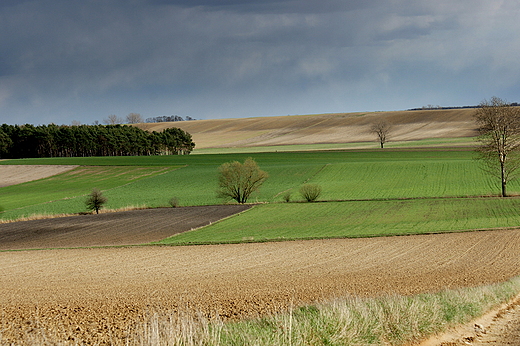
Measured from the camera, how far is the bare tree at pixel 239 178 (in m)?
56.0

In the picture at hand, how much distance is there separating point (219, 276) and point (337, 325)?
995 centimetres

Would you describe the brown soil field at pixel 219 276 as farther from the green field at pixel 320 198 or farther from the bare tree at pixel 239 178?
the bare tree at pixel 239 178

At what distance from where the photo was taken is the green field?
35.8 meters

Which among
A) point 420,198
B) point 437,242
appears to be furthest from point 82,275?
point 420,198

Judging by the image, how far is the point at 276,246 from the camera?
2914cm

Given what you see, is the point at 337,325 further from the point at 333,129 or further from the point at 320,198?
the point at 333,129

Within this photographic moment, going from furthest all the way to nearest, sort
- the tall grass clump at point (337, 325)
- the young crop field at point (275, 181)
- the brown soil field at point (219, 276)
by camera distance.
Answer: the young crop field at point (275, 181) < the brown soil field at point (219, 276) < the tall grass clump at point (337, 325)

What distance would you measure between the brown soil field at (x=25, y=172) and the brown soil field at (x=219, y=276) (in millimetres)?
62089

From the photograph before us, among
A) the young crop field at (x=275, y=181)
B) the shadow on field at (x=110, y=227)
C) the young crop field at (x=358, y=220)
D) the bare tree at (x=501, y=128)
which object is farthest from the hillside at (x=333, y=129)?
the shadow on field at (x=110, y=227)

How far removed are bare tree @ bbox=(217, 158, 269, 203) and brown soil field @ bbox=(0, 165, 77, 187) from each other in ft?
153

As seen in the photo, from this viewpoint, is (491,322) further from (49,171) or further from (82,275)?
(49,171)

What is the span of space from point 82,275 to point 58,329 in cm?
1199

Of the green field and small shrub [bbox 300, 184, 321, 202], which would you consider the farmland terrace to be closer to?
the green field

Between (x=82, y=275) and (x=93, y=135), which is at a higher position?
(x=93, y=135)
